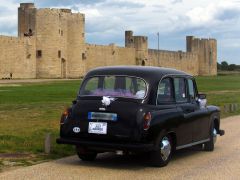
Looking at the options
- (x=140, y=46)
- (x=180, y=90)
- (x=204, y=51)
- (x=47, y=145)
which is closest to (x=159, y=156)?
(x=180, y=90)

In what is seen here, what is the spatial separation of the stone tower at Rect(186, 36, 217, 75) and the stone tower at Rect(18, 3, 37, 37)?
49.5m

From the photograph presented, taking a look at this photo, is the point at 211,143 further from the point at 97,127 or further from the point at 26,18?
the point at 26,18

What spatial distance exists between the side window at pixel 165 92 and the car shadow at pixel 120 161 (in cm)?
108

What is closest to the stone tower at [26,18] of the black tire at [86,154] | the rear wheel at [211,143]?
the rear wheel at [211,143]

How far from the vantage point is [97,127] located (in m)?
9.95

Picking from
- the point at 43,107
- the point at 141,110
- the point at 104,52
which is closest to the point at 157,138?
the point at 141,110

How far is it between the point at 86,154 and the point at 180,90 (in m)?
2.13

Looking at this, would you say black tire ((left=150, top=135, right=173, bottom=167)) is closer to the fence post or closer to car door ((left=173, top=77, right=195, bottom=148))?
car door ((left=173, top=77, right=195, bottom=148))

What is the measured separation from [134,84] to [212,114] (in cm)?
270

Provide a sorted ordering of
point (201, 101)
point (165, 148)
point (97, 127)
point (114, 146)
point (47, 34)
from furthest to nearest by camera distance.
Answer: point (47, 34)
point (201, 101)
point (165, 148)
point (97, 127)
point (114, 146)

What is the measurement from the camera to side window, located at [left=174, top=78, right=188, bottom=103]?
1114 cm

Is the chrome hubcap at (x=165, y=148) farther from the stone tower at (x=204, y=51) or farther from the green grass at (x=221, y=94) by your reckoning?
the stone tower at (x=204, y=51)

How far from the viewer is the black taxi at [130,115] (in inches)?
384

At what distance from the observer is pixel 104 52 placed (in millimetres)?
84250
